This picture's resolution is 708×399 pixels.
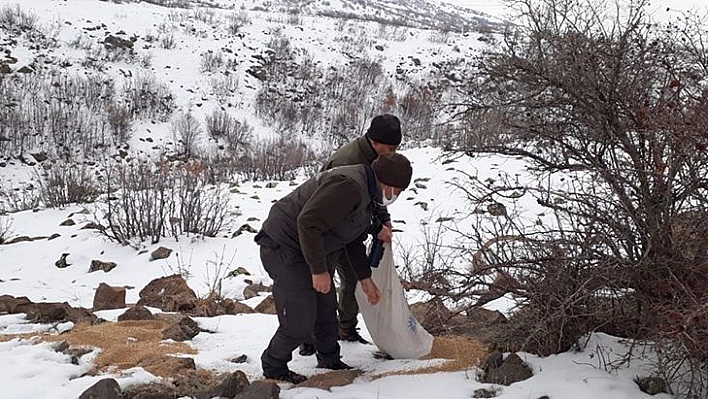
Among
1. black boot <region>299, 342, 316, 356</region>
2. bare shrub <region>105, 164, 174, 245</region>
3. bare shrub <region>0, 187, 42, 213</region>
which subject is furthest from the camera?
bare shrub <region>0, 187, 42, 213</region>

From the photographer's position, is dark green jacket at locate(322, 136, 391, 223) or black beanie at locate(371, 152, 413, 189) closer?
black beanie at locate(371, 152, 413, 189)

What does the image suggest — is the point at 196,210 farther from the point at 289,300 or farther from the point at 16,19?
the point at 16,19

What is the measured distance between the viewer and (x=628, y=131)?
10.5 feet

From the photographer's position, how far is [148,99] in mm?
19688

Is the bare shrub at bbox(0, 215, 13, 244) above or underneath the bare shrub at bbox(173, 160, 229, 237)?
underneath

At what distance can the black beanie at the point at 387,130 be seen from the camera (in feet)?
11.1

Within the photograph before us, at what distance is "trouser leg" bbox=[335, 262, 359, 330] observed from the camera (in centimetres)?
378

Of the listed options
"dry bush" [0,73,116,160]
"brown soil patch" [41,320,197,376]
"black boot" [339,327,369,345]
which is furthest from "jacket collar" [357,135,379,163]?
"dry bush" [0,73,116,160]

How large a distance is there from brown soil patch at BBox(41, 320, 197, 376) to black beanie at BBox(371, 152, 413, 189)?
160 cm

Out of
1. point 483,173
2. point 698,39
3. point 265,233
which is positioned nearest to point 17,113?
point 483,173

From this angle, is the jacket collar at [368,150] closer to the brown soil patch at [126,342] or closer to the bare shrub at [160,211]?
the brown soil patch at [126,342]

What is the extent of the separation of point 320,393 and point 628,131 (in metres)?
2.14

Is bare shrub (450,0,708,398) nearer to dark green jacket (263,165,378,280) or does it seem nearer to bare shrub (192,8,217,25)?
dark green jacket (263,165,378,280)

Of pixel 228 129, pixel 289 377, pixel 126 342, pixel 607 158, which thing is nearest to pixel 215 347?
pixel 126 342
